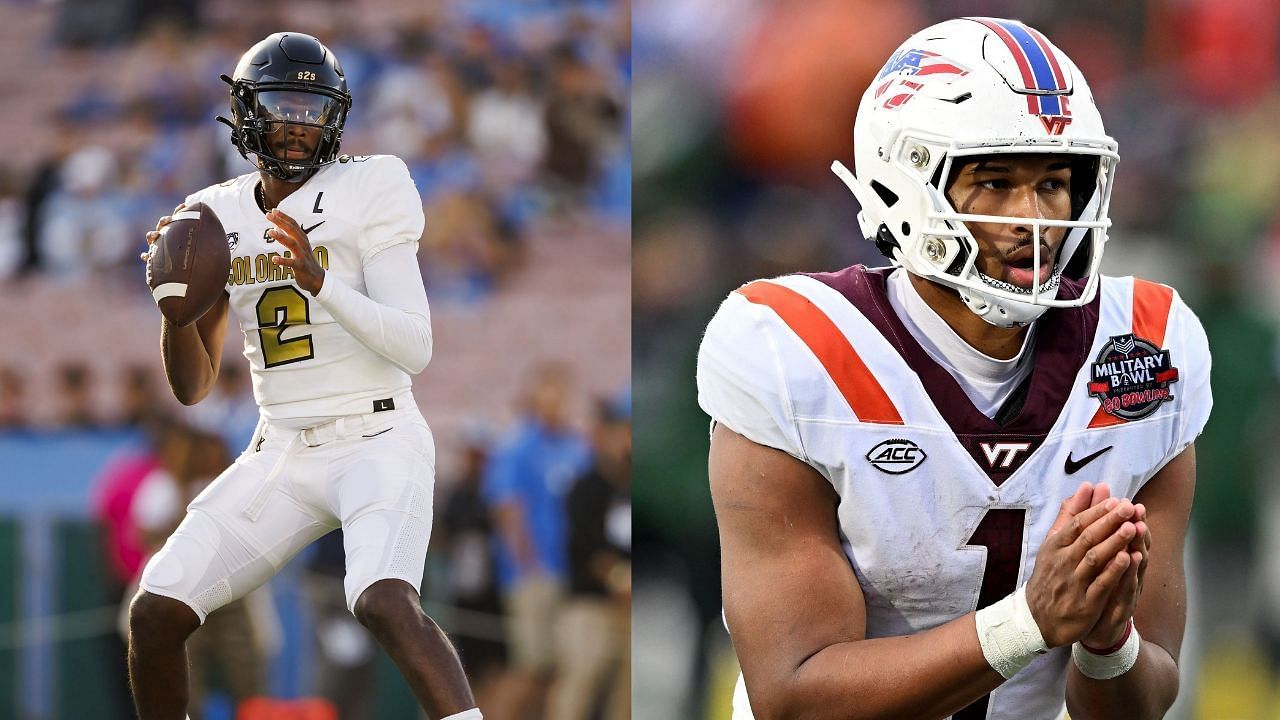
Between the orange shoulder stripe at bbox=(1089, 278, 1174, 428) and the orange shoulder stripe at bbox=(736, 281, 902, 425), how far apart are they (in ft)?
1.48

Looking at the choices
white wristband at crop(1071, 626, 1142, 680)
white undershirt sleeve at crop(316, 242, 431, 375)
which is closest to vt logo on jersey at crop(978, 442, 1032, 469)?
white wristband at crop(1071, 626, 1142, 680)

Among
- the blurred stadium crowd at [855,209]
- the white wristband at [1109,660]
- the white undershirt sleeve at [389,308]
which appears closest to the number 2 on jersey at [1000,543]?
the white wristband at [1109,660]

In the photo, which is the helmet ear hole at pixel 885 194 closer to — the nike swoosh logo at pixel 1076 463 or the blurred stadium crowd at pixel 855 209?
the nike swoosh logo at pixel 1076 463

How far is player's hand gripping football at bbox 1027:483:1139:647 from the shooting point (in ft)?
5.45

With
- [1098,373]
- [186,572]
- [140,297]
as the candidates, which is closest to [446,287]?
[140,297]

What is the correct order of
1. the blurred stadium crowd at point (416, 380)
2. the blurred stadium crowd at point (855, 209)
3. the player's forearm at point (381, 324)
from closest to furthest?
1. the player's forearm at point (381, 324)
2. the blurred stadium crowd at point (855, 209)
3. the blurred stadium crowd at point (416, 380)

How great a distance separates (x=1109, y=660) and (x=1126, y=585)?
0.96 feet

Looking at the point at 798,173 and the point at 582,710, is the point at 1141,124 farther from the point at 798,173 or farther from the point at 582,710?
the point at 582,710

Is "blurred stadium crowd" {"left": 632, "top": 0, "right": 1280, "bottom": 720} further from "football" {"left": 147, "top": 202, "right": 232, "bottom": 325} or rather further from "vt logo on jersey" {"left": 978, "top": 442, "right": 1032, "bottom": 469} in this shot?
"vt logo on jersey" {"left": 978, "top": 442, "right": 1032, "bottom": 469}

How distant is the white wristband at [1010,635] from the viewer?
173 cm

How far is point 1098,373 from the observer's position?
2.12m

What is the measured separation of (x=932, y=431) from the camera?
78.9 inches

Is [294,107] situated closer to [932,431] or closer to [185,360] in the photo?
[185,360]

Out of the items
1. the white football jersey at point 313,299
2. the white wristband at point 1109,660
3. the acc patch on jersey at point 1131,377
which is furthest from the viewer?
the white football jersey at point 313,299
